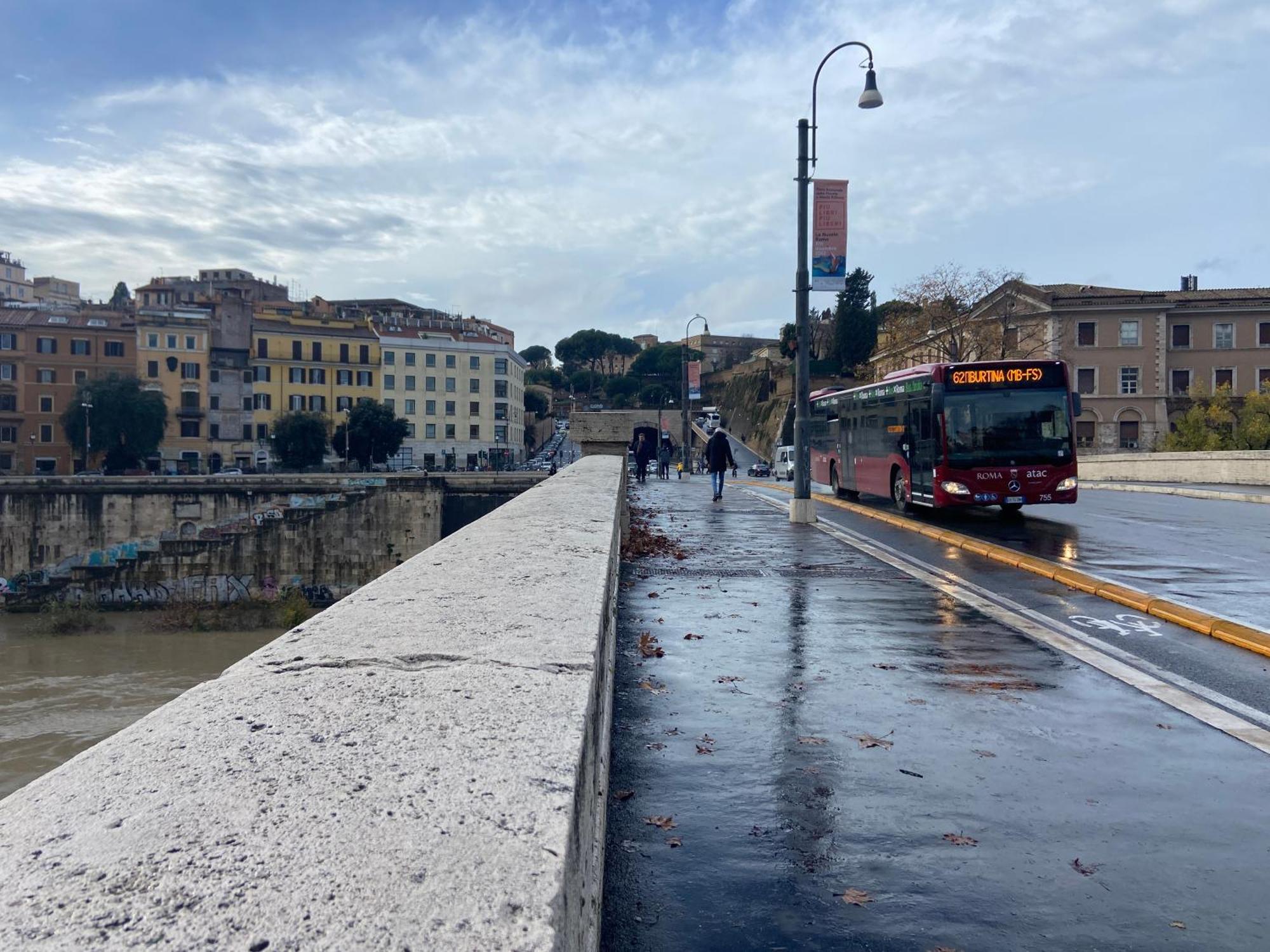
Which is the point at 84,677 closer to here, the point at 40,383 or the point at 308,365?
the point at 40,383

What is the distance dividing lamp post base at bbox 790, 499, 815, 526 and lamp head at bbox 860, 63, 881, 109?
725 centimetres

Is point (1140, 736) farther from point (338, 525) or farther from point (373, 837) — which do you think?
point (338, 525)

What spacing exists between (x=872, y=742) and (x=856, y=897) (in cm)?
172

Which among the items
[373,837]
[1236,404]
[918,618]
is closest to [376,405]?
[1236,404]

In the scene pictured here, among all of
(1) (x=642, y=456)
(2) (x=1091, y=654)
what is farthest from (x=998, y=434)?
(1) (x=642, y=456)

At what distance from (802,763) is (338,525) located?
50623 mm

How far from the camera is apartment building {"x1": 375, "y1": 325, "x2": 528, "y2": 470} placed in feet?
323

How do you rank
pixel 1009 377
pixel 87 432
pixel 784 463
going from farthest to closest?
pixel 87 432, pixel 784 463, pixel 1009 377

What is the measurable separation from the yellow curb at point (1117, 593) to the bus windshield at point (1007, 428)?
5.47 feet

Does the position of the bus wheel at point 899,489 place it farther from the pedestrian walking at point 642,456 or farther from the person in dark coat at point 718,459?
the pedestrian walking at point 642,456

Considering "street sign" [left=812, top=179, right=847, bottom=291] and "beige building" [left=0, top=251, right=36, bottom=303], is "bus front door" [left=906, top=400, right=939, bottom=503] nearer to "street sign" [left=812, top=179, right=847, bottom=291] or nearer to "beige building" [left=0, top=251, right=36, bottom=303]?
"street sign" [left=812, top=179, right=847, bottom=291]

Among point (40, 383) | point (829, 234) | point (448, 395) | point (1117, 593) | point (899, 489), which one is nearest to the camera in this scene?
point (1117, 593)

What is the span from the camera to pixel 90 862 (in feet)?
5.53

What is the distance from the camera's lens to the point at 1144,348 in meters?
72.8
